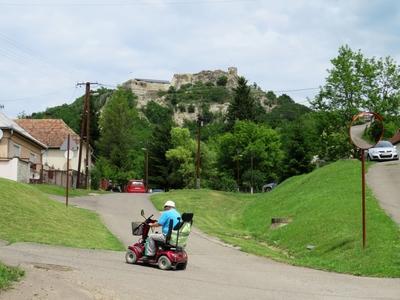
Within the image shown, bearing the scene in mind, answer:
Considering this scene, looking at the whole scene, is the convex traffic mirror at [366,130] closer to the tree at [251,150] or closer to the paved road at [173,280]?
the paved road at [173,280]

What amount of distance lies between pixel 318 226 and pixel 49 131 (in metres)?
54.2

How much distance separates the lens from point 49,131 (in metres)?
71.6

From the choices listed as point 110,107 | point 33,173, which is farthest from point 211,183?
point 33,173

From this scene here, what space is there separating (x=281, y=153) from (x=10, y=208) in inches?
3045

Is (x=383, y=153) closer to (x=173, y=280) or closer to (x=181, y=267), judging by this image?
(x=181, y=267)

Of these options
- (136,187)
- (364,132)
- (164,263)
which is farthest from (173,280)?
(136,187)

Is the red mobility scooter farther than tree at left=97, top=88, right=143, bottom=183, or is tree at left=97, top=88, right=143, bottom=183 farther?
tree at left=97, top=88, right=143, bottom=183

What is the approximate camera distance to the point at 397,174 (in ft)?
114

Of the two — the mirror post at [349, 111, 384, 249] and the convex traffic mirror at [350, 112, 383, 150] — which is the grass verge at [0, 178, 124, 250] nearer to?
the mirror post at [349, 111, 384, 249]

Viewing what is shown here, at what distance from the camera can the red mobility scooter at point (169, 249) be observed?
14.7 metres

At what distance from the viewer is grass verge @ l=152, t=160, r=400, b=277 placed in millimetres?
16656

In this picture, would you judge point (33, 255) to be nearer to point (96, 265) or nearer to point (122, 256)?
point (96, 265)

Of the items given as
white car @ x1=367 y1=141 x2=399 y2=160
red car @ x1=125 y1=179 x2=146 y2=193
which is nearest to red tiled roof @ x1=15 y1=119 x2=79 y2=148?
Result: red car @ x1=125 y1=179 x2=146 y2=193

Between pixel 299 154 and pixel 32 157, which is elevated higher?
pixel 299 154
